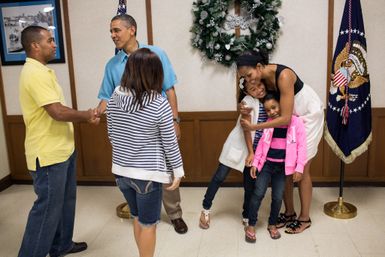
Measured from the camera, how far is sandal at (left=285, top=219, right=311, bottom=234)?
3.06m

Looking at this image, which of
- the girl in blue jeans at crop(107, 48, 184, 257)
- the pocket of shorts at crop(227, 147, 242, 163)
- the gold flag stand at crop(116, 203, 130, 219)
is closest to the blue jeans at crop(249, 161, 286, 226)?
the pocket of shorts at crop(227, 147, 242, 163)

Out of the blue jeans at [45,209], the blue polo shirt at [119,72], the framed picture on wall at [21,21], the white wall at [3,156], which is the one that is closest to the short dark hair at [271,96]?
the blue polo shirt at [119,72]

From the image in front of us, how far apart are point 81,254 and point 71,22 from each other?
7.56 ft

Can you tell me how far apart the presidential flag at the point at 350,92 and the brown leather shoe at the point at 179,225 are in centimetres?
138

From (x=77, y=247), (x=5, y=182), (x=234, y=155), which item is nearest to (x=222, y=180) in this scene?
(x=234, y=155)

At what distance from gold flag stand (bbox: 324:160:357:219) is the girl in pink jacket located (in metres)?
0.69

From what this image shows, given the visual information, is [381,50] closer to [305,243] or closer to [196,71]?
[196,71]

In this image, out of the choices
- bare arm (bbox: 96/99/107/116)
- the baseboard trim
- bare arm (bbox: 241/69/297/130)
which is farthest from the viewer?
the baseboard trim

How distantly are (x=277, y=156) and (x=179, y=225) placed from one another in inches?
38.4

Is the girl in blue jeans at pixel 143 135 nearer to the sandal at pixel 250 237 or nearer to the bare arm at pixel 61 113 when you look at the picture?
the bare arm at pixel 61 113

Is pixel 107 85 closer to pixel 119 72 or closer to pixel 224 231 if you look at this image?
pixel 119 72

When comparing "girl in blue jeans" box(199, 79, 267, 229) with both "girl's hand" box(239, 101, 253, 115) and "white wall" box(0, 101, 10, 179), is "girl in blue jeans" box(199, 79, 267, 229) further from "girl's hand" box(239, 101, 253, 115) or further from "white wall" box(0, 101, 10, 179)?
"white wall" box(0, 101, 10, 179)

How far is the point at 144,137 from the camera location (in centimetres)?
203

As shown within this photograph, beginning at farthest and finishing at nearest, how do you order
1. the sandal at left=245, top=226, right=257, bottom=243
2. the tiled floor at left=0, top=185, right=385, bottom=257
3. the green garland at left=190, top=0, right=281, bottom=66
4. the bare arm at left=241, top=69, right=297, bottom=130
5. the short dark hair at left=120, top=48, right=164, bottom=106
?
1. the green garland at left=190, top=0, right=281, bottom=66
2. the sandal at left=245, top=226, right=257, bottom=243
3. the tiled floor at left=0, top=185, right=385, bottom=257
4. the bare arm at left=241, top=69, right=297, bottom=130
5. the short dark hair at left=120, top=48, right=164, bottom=106
